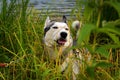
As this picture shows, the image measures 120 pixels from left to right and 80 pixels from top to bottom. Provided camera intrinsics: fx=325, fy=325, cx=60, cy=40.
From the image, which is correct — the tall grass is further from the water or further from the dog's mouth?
the water

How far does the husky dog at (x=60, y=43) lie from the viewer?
367 cm

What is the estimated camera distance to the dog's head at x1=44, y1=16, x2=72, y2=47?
3.79m

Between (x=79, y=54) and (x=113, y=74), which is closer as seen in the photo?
(x=113, y=74)

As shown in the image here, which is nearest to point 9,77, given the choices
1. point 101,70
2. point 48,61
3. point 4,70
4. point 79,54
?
point 4,70

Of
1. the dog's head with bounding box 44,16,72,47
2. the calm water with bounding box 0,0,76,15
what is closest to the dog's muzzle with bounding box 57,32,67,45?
the dog's head with bounding box 44,16,72,47

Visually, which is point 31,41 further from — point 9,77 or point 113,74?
point 113,74

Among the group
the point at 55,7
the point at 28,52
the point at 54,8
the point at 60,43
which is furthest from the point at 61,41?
the point at 54,8

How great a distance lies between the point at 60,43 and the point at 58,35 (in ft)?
0.36

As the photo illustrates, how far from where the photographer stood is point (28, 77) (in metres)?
3.67

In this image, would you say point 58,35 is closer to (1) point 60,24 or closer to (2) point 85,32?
(1) point 60,24

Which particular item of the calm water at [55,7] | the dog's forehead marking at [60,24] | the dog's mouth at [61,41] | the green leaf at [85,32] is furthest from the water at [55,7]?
the green leaf at [85,32]

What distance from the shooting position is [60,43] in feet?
12.6

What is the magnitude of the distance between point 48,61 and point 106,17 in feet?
2.94

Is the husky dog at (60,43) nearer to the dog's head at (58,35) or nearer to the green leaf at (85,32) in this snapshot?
the dog's head at (58,35)
